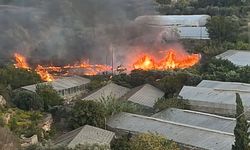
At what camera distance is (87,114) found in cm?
2211

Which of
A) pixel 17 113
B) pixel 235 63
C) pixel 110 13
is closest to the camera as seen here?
pixel 17 113

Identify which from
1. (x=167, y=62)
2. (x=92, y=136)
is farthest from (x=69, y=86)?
(x=92, y=136)

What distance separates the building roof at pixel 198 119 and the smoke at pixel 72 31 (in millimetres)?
14177

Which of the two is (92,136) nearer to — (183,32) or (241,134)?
(241,134)

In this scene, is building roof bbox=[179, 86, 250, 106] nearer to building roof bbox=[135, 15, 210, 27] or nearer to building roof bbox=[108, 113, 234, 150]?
building roof bbox=[108, 113, 234, 150]

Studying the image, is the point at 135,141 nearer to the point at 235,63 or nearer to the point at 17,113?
the point at 17,113

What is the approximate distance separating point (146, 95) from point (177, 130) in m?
6.78

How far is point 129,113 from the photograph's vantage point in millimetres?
23734

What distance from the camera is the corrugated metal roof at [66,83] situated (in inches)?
1110

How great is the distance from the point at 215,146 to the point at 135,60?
18.9 metres

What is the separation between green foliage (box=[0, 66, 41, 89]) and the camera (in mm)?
29172

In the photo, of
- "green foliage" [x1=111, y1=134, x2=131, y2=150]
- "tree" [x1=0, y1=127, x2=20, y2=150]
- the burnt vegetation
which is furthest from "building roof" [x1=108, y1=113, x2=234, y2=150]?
"tree" [x1=0, y1=127, x2=20, y2=150]

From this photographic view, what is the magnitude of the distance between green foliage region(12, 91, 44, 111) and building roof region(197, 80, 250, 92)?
356 inches

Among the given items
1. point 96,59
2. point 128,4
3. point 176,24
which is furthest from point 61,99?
point 176,24
